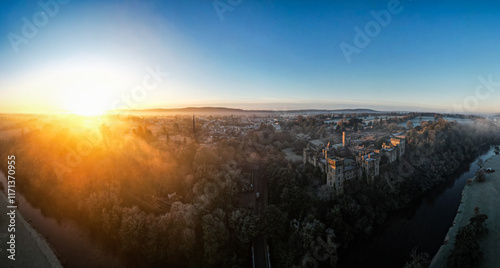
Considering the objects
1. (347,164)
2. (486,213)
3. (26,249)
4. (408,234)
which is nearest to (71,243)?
(26,249)

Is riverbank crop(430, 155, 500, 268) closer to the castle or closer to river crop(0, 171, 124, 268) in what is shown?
the castle

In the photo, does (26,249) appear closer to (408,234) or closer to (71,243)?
(71,243)

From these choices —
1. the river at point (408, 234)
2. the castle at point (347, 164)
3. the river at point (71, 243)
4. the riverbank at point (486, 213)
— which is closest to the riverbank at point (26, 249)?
the river at point (71, 243)

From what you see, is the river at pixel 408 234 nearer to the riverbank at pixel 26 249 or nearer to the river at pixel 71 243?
the river at pixel 71 243

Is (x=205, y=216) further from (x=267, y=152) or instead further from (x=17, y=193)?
(x=17, y=193)

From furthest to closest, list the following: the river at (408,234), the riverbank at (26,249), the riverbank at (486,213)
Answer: the river at (408,234) < the riverbank at (486,213) < the riverbank at (26,249)
